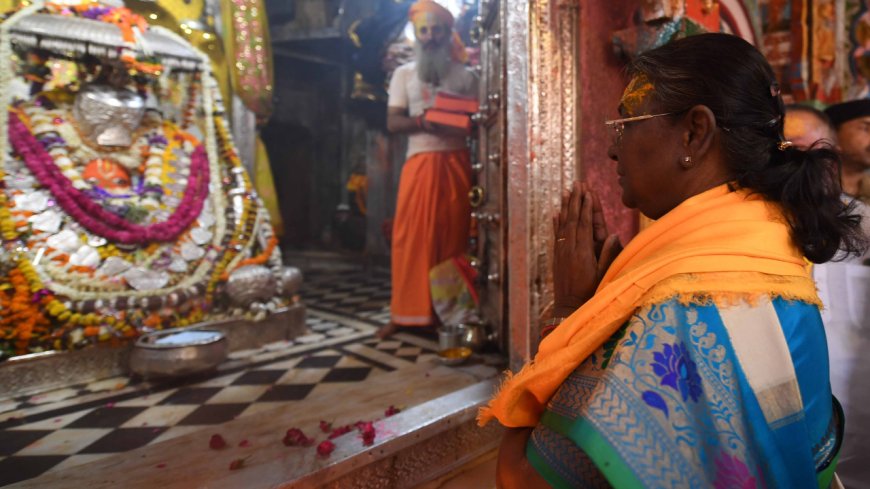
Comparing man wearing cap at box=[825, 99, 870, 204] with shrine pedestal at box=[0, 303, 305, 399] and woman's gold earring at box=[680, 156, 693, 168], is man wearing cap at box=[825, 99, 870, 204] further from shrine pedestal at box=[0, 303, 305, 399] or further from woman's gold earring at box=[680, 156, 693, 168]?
shrine pedestal at box=[0, 303, 305, 399]

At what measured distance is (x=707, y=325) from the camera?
87cm

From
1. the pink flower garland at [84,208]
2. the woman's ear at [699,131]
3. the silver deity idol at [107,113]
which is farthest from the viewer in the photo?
the silver deity idol at [107,113]

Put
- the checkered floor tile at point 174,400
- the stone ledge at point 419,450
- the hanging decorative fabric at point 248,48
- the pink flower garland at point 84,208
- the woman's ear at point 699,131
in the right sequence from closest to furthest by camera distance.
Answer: the woman's ear at point 699,131 → the stone ledge at point 419,450 → the checkered floor tile at point 174,400 → the pink flower garland at point 84,208 → the hanging decorative fabric at point 248,48

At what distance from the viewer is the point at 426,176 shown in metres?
4.47

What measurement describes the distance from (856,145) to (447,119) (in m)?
2.76

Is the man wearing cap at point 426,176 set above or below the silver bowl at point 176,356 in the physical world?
above

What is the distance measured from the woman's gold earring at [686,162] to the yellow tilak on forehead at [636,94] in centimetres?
14

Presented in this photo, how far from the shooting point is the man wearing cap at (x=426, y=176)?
443 centimetres

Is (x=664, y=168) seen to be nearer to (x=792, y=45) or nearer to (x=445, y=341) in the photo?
(x=445, y=341)

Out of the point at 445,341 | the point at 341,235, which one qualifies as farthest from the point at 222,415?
the point at 341,235

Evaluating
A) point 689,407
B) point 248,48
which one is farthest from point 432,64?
point 689,407

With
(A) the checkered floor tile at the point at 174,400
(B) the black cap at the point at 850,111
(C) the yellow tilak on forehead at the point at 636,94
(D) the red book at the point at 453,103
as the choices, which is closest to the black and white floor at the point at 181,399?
(A) the checkered floor tile at the point at 174,400

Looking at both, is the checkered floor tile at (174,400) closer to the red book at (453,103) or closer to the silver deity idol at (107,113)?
the silver deity idol at (107,113)

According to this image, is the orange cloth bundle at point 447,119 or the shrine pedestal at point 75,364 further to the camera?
the orange cloth bundle at point 447,119
